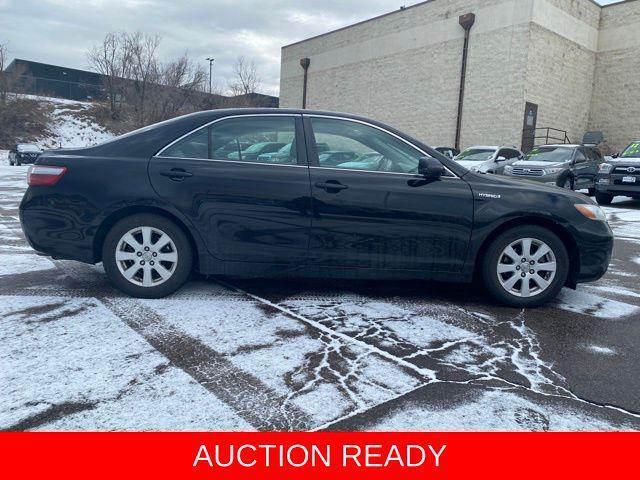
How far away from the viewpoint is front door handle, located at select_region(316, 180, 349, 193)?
13.4ft

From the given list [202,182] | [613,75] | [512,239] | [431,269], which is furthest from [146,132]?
[613,75]

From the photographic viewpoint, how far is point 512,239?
420 cm

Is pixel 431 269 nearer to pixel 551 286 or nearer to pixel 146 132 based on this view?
pixel 551 286

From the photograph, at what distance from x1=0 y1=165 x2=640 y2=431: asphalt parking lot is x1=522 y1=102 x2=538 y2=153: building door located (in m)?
21.1

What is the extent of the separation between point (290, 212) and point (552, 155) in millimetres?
13813

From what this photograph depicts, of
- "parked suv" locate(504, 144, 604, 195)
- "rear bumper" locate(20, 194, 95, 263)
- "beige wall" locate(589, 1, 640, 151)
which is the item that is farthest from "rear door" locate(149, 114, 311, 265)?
"beige wall" locate(589, 1, 640, 151)

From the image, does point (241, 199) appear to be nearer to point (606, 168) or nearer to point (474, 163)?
point (606, 168)

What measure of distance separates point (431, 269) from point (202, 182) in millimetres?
1990

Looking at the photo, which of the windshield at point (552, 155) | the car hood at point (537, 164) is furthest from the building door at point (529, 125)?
the car hood at point (537, 164)

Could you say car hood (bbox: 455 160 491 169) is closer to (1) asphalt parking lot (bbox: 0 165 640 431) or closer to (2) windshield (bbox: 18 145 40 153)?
(1) asphalt parking lot (bbox: 0 165 640 431)

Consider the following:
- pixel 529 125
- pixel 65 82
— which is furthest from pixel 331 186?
pixel 65 82

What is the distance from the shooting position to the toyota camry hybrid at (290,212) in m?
4.09

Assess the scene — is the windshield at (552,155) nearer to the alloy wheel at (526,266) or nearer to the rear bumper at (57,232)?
the alloy wheel at (526,266)
